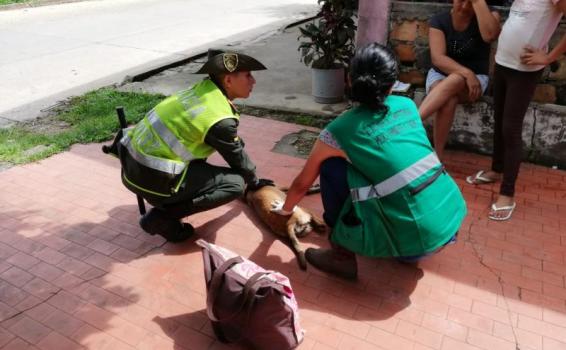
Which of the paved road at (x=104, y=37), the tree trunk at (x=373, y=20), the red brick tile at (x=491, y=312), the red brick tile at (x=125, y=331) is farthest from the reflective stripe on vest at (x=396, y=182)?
the paved road at (x=104, y=37)

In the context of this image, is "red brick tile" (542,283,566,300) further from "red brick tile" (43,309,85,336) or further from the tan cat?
"red brick tile" (43,309,85,336)

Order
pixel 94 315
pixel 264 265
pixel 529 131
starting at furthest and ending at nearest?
pixel 529 131 → pixel 264 265 → pixel 94 315

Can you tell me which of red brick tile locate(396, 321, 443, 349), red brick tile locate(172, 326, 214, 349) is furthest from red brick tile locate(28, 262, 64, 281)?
red brick tile locate(396, 321, 443, 349)

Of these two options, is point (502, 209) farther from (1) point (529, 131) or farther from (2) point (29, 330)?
(2) point (29, 330)

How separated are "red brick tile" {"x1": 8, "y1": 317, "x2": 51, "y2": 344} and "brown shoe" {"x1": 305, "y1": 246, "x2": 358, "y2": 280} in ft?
5.18

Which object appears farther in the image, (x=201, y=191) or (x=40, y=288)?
(x=201, y=191)

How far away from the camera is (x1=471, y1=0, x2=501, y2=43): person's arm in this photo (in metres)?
3.57

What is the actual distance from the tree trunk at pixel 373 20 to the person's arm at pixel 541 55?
1.43 metres

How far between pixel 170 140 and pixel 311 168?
90 centimetres

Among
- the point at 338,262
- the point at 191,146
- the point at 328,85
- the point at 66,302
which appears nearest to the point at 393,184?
the point at 338,262

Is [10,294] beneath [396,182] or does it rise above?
beneath

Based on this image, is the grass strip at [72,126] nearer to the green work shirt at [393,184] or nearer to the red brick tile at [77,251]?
the red brick tile at [77,251]

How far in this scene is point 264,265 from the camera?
10.00 feet

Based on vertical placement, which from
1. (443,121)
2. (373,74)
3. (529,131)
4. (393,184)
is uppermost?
(373,74)
